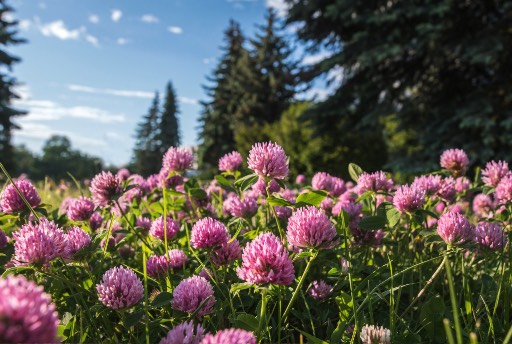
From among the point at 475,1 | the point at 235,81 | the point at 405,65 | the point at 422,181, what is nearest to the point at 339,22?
the point at 405,65

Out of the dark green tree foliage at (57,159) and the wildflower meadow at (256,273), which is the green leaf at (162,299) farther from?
the dark green tree foliage at (57,159)

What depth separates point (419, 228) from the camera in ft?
5.80

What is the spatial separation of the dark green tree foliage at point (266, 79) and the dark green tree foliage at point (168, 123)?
48.1 ft

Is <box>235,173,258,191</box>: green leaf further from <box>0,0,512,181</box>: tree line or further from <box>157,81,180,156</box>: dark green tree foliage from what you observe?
<box>157,81,180,156</box>: dark green tree foliage

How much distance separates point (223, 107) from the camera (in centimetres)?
2872

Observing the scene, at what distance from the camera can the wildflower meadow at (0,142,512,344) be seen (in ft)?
3.06

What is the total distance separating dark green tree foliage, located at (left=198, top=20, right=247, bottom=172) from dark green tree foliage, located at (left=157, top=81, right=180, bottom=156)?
9.76 m

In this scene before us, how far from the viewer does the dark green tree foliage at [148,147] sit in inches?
1466

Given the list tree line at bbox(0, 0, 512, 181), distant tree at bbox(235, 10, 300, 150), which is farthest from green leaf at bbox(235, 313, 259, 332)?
distant tree at bbox(235, 10, 300, 150)

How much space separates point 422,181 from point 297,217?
906mm

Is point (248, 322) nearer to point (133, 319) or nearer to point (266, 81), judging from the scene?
point (133, 319)

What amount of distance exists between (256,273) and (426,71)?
997 centimetres

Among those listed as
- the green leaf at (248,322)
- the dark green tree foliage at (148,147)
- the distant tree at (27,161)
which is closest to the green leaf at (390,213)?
the green leaf at (248,322)

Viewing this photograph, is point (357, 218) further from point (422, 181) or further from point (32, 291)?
point (32, 291)
